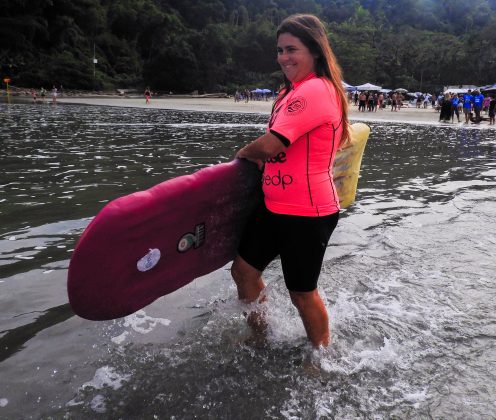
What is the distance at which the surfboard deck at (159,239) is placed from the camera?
8.02ft

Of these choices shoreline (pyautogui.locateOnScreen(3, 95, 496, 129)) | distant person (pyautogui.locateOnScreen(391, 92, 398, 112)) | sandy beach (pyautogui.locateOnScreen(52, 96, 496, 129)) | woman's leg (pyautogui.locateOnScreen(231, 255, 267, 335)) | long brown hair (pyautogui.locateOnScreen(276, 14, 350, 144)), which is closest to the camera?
long brown hair (pyautogui.locateOnScreen(276, 14, 350, 144))

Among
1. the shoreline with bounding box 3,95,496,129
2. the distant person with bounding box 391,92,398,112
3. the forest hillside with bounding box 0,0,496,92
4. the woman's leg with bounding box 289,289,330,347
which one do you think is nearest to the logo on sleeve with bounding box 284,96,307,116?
the woman's leg with bounding box 289,289,330,347

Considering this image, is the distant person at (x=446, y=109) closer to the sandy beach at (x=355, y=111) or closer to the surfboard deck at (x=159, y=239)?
the sandy beach at (x=355, y=111)

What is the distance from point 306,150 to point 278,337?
1.38 m

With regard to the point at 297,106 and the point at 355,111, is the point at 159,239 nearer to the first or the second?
the point at 297,106

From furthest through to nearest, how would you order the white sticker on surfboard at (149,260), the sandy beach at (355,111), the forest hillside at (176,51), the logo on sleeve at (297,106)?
the forest hillside at (176,51)
the sandy beach at (355,111)
the white sticker on surfboard at (149,260)
the logo on sleeve at (297,106)

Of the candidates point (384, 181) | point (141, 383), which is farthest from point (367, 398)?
point (384, 181)

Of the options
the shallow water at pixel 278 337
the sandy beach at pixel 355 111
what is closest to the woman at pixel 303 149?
the shallow water at pixel 278 337

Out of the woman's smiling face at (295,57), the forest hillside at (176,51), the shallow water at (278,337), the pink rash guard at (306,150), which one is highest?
the forest hillside at (176,51)

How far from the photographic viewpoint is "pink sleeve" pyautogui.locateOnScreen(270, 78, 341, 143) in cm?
241

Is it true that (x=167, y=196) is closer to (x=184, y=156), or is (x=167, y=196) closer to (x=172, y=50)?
(x=184, y=156)

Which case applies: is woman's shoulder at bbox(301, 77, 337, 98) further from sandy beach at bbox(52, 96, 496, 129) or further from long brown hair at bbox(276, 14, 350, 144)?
sandy beach at bbox(52, 96, 496, 129)

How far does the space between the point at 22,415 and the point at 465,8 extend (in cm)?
18353

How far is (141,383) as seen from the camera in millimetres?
2713
